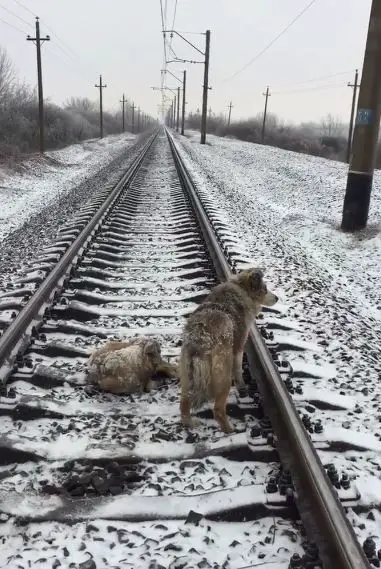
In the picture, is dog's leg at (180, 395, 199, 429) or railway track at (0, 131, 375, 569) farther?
dog's leg at (180, 395, 199, 429)

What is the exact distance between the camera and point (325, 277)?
785cm

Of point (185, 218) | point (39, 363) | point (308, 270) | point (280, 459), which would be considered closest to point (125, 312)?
point (39, 363)

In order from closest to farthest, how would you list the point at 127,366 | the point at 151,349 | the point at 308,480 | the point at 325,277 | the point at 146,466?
the point at 308,480
the point at 146,466
the point at 127,366
the point at 151,349
the point at 325,277

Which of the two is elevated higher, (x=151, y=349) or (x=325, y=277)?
(x=151, y=349)

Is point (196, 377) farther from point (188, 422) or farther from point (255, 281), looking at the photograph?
point (255, 281)

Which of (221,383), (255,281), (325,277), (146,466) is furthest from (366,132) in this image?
(146,466)

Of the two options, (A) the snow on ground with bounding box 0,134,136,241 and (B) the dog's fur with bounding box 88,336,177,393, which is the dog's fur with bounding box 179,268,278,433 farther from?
(A) the snow on ground with bounding box 0,134,136,241

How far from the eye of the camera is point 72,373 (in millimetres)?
4059

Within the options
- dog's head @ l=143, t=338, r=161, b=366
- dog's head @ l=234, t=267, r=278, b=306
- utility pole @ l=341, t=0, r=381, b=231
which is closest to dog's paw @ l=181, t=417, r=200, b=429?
dog's head @ l=143, t=338, r=161, b=366

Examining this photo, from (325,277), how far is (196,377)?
5.06 metres

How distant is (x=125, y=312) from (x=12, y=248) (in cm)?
417

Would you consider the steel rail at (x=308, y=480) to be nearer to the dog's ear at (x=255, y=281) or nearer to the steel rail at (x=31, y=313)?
the dog's ear at (x=255, y=281)

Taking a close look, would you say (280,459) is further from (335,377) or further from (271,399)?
(335,377)

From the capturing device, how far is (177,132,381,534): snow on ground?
385cm
